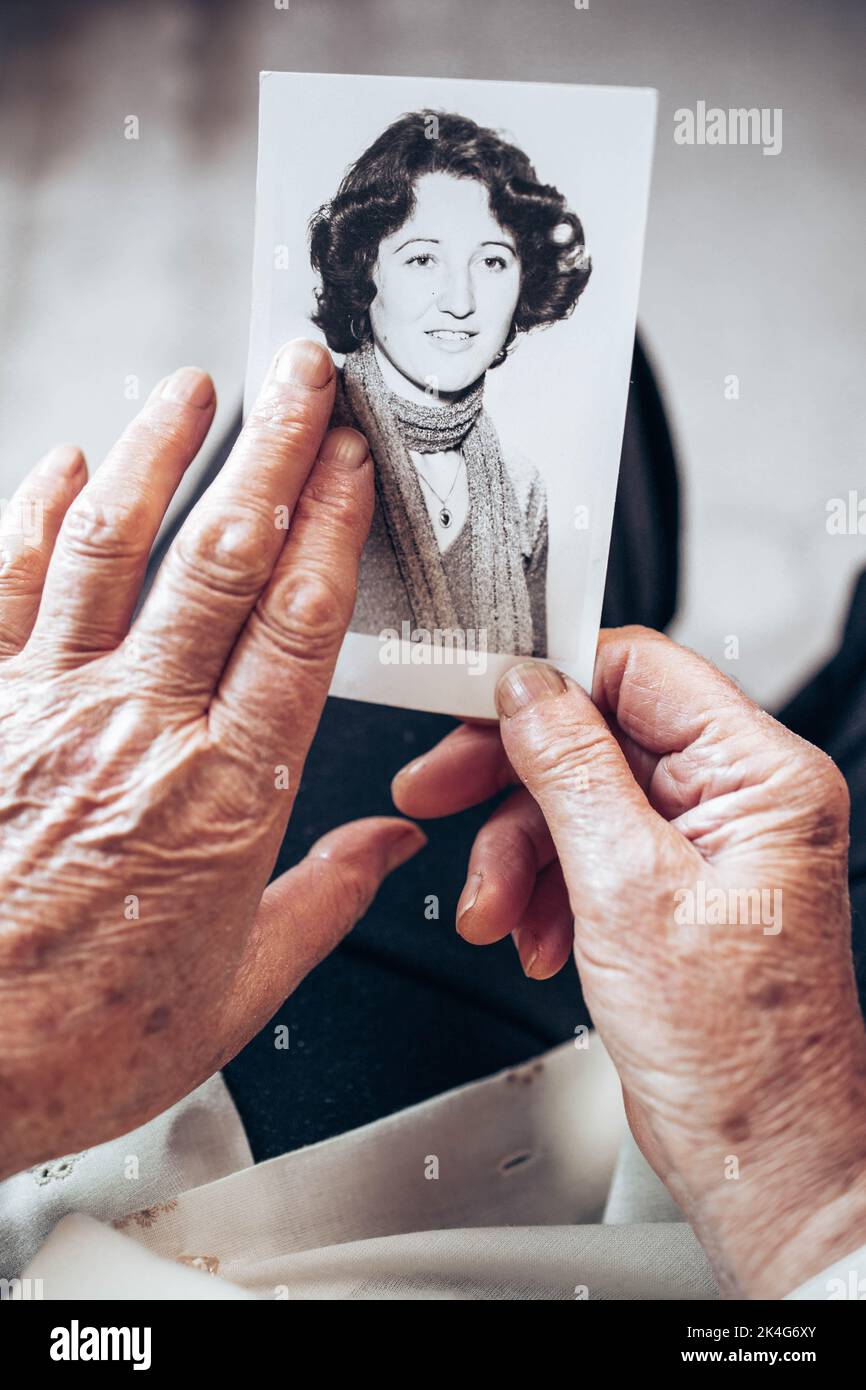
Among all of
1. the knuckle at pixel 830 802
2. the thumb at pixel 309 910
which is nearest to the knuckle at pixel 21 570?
the thumb at pixel 309 910

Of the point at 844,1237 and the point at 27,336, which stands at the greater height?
the point at 27,336

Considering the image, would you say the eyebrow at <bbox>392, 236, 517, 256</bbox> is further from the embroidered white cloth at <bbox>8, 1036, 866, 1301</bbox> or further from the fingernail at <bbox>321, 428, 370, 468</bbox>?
the embroidered white cloth at <bbox>8, 1036, 866, 1301</bbox>

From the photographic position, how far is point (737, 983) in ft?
2.19

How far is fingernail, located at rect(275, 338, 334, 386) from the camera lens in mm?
775

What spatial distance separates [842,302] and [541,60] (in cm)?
67

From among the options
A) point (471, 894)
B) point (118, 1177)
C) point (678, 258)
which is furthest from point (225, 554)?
point (678, 258)

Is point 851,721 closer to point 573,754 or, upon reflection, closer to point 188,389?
point 573,754

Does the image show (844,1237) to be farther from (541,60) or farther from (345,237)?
(541,60)

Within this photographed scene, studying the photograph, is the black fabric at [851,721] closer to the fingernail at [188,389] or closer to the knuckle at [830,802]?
the knuckle at [830,802]

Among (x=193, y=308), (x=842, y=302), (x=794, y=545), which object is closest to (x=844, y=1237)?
(x=794, y=545)

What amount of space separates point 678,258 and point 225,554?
4.52 ft

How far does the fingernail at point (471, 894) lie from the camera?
89cm

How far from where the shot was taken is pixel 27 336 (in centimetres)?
176

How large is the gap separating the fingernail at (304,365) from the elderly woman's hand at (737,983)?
0.35m
